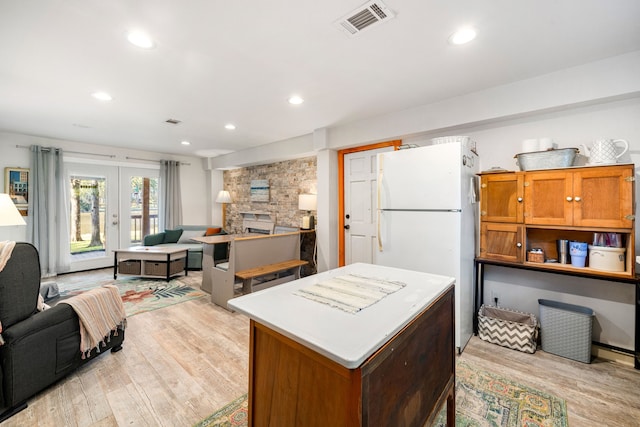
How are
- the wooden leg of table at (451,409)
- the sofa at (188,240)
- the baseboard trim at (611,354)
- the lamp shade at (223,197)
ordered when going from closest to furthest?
the wooden leg of table at (451,409)
the baseboard trim at (611,354)
the sofa at (188,240)
the lamp shade at (223,197)

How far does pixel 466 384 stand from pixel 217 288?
2927 millimetres

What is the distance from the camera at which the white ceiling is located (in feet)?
5.50

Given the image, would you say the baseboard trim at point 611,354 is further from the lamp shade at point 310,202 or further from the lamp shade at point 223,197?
the lamp shade at point 223,197

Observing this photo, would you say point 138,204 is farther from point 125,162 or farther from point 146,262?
point 146,262

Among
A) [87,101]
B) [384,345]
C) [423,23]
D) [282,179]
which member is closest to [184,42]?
[423,23]

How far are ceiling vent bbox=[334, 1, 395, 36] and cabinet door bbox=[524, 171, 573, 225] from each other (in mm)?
1928

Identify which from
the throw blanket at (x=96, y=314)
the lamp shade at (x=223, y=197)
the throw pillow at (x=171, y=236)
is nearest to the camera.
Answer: the throw blanket at (x=96, y=314)

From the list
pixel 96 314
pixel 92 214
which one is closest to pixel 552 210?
pixel 96 314

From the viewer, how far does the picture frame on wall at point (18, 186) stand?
449cm

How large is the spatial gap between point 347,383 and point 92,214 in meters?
6.58

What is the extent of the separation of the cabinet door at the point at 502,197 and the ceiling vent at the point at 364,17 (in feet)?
6.07

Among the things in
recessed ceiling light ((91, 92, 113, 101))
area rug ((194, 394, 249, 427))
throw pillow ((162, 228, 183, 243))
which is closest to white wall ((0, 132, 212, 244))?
throw pillow ((162, 228, 183, 243))

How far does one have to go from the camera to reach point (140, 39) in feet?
6.44

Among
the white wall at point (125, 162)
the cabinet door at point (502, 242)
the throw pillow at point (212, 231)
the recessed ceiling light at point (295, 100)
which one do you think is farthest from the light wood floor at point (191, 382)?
the white wall at point (125, 162)
